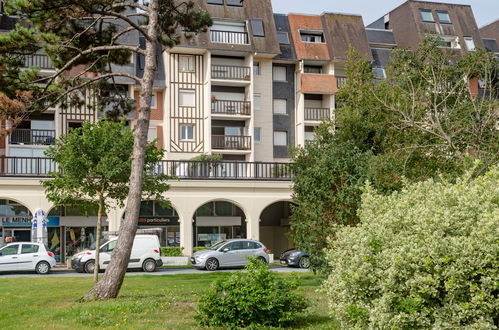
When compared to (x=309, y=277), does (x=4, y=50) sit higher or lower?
higher

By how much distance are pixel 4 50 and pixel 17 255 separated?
1694 cm

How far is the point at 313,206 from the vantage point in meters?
20.3

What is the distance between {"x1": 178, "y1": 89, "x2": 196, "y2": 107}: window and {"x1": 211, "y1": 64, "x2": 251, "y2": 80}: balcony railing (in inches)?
74.5

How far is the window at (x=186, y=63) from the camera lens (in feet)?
153

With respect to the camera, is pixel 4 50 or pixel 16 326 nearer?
pixel 16 326

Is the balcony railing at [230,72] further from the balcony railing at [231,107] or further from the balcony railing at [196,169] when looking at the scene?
the balcony railing at [196,169]

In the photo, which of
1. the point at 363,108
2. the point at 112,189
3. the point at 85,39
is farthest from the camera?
the point at 112,189

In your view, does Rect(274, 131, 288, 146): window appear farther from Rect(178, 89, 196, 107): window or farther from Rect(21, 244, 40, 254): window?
Rect(21, 244, 40, 254): window

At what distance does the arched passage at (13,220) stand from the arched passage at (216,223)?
9.86m

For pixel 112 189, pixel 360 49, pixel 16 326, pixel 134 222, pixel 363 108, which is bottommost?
pixel 16 326

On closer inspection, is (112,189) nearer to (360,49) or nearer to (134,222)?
(134,222)

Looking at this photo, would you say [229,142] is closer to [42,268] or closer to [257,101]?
[257,101]

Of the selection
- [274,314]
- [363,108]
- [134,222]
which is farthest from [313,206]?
[274,314]

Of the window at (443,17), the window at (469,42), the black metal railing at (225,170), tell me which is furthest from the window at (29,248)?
the window at (469,42)
